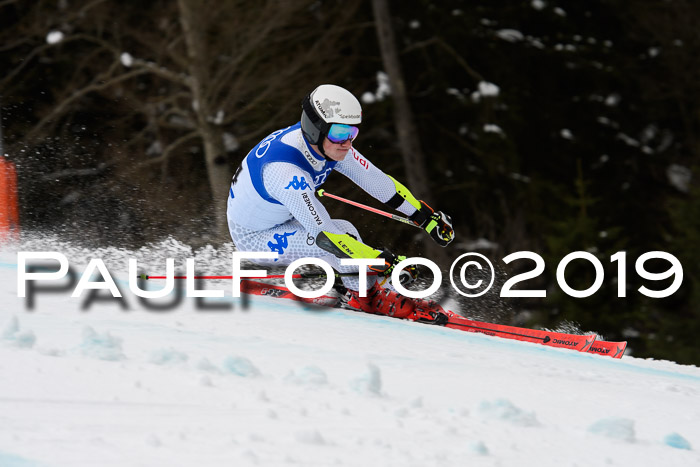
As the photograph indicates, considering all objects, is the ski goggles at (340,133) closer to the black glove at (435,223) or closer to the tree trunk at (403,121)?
the black glove at (435,223)

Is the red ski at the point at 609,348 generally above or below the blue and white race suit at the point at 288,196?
below

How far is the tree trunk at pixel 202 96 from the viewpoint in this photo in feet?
32.0

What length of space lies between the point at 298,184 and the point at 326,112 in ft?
1.41

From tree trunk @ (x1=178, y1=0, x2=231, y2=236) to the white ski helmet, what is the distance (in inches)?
193

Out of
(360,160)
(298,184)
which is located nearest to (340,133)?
(298,184)

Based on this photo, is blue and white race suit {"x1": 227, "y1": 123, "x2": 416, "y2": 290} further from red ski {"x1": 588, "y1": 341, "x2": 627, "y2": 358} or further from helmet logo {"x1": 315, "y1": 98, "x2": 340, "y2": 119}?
red ski {"x1": 588, "y1": 341, "x2": 627, "y2": 358}

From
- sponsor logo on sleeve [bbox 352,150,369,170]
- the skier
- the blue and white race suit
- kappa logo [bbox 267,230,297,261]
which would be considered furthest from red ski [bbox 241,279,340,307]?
sponsor logo on sleeve [bbox 352,150,369,170]

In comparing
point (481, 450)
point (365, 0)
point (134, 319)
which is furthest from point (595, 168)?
point (481, 450)

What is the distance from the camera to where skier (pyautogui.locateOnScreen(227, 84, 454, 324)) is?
15.9 feet

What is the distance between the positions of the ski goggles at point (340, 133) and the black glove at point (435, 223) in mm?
970

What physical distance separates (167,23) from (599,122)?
743cm

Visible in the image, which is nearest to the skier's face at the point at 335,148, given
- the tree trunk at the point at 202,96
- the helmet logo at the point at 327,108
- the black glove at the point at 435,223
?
the helmet logo at the point at 327,108

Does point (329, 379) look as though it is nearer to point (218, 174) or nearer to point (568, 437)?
point (568, 437)

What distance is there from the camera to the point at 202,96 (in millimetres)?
9859
